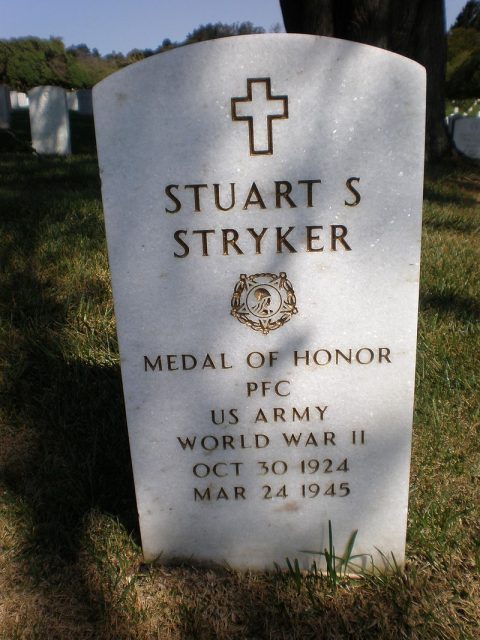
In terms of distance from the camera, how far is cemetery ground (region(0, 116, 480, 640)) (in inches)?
69.0

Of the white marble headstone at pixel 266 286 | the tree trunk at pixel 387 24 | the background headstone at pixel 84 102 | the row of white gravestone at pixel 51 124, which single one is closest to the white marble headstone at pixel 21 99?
the background headstone at pixel 84 102

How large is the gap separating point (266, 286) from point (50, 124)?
970 cm

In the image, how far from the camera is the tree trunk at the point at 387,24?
6156 millimetres

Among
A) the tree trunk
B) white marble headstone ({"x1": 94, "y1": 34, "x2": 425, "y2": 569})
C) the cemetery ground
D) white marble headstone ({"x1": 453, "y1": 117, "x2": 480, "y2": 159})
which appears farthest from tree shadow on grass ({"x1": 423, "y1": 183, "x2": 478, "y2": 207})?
white marble headstone ({"x1": 94, "y1": 34, "x2": 425, "y2": 569})

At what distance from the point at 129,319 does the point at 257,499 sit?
28.2 inches

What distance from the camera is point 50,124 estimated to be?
33.3 ft

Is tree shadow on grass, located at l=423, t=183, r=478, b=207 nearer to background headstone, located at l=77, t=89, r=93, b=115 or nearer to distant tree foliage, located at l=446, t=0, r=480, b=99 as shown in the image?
distant tree foliage, located at l=446, t=0, r=480, b=99

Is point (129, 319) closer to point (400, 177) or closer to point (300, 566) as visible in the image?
point (400, 177)

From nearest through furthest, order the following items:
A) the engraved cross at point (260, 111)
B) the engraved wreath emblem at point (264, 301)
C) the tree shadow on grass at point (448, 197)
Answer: the engraved cross at point (260, 111) < the engraved wreath emblem at point (264, 301) < the tree shadow on grass at point (448, 197)

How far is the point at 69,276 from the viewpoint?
3732 mm

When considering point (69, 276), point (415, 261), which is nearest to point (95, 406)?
point (69, 276)

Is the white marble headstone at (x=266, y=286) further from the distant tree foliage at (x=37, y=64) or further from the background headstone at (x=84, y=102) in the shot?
the distant tree foliage at (x=37, y=64)

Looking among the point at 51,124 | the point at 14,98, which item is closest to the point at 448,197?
the point at 51,124

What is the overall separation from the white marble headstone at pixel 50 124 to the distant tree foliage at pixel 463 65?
53.0 ft
